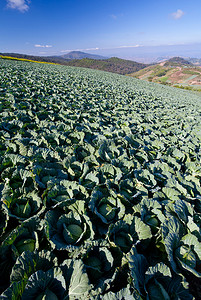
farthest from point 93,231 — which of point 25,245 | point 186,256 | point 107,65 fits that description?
point 107,65

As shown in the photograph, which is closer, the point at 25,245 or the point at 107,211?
the point at 25,245

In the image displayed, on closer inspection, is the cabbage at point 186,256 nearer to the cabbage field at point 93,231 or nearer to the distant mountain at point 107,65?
the cabbage field at point 93,231

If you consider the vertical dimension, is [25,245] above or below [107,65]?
below

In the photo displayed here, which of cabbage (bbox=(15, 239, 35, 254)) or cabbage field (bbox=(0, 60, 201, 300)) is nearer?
cabbage field (bbox=(0, 60, 201, 300))

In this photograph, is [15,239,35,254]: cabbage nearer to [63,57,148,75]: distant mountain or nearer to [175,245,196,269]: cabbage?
[175,245,196,269]: cabbage

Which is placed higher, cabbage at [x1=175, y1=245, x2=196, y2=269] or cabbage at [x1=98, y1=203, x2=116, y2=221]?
cabbage at [x1=98, y1=203, x2=116, y2=221]

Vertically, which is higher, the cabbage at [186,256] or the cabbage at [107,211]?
the cabbage at [107,211]

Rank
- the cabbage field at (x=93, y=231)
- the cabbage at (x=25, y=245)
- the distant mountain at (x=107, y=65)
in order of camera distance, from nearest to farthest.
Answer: the cabbage field at (x=93, y=231) → the cabbage at (x=25, y=245) → the distant mountain at (x=107, y=65)

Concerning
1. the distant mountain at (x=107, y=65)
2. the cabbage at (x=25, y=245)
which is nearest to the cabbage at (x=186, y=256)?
the cabbage at (x=25, y=245)

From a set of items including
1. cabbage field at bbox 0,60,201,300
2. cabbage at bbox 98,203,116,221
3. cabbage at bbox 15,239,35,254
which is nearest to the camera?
cabbage field at bbox 0,60,201,300

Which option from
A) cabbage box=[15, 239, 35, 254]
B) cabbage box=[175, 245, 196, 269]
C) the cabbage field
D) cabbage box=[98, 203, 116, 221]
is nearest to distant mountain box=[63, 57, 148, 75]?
the cabbage field

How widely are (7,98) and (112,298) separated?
806 centimetres

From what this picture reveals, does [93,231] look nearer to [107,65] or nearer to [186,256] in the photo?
[186,256]

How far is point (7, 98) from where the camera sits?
6.93 meters
